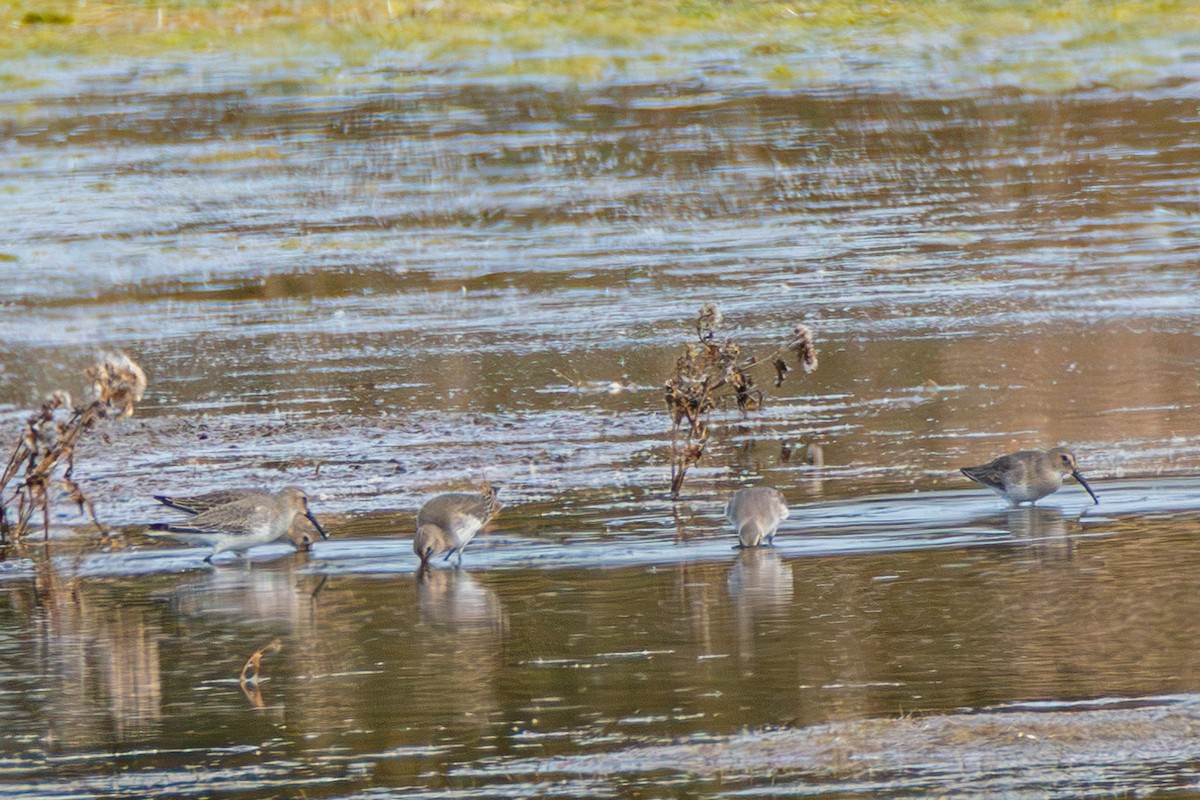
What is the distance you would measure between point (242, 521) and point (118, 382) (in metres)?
0.95

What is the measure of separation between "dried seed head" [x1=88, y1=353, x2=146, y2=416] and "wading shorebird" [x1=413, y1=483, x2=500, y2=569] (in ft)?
4.66

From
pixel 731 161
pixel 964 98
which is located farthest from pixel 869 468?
pixel 964 98

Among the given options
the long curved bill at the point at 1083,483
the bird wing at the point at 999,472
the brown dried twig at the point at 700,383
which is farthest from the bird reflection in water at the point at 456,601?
the long curved bill at the point at 1083,483

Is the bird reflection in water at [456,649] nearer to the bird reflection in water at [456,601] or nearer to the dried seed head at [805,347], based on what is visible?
the bird reflection in water at [456,601]

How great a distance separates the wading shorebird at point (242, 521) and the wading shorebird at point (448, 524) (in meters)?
0.55

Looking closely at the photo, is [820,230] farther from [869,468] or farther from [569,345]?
[869,468]

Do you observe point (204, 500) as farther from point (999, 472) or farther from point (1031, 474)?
point (1031, 474)

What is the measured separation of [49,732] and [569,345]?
6.83 meters

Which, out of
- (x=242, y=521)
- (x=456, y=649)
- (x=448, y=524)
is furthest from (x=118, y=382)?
(x=456, y=649)

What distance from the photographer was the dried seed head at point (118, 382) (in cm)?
856

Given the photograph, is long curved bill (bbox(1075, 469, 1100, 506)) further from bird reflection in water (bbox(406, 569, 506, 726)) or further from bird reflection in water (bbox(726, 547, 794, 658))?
bird reflection in water (bbox(406, 569, 506, 726))

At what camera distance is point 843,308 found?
43.3 ft

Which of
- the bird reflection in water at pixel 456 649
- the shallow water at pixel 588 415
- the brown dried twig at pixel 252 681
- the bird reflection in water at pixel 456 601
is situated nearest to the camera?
the shallow water at pixel 588 415

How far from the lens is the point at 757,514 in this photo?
7969 mm
